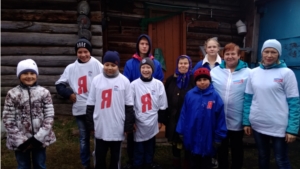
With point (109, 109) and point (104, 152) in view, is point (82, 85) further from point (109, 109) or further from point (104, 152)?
point (104, 152)

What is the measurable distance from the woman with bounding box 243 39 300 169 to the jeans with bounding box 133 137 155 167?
1.36 metres

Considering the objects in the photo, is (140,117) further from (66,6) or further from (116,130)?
(66,6)

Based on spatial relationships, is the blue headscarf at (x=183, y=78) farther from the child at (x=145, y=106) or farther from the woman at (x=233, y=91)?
the woman at (x=233, y=91)

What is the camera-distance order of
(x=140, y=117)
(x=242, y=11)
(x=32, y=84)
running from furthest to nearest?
(x=242, y=11) < (x=140, y=117) < (x=32, y=84)

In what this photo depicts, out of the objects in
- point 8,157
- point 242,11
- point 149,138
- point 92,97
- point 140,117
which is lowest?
point 8,157

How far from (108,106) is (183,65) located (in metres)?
1.14

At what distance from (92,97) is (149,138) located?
0.94m

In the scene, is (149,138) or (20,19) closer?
(149,138)

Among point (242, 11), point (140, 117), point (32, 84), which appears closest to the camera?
point (32, 84)

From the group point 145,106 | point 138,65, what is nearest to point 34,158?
point 145,106

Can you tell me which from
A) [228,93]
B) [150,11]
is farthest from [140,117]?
[150,11]

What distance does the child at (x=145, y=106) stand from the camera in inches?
143

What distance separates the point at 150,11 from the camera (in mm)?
7461

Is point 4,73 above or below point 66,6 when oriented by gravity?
below
